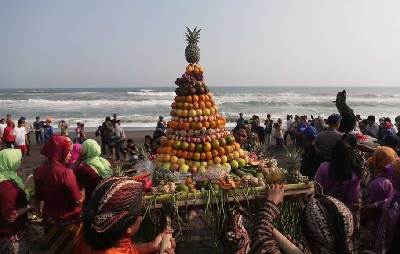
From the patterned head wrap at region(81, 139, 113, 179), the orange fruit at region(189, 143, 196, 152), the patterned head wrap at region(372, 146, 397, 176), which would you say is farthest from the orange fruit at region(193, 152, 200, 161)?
the patterned head wrap at region(372, 146, 397, 176)

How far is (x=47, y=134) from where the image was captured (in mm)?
16609

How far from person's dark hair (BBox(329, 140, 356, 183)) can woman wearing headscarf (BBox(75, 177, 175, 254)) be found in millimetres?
3306

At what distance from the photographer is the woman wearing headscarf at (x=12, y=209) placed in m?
4.06

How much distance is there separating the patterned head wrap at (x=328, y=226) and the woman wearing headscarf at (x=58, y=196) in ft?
10.0

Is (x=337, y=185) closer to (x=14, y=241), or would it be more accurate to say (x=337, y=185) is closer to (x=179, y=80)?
(x=179, y=80)

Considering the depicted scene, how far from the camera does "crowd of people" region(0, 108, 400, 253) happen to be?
2.10 metres

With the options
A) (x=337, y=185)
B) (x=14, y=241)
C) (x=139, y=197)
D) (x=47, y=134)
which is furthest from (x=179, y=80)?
(x=47, y=134)

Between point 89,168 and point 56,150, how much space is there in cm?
74

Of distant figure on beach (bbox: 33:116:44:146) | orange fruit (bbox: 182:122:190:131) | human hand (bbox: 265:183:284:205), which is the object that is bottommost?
distant figure on beach (bbox: 33:116:44:146)

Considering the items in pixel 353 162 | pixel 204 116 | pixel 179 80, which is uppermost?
pixel 179 80

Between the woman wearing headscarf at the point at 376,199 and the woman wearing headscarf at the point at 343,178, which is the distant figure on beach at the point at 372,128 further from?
the woman wearing headscarf at the point at 343,178

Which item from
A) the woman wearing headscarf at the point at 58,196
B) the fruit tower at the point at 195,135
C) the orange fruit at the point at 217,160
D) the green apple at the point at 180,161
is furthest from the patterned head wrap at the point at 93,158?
the orange fruit at the point at 217,160

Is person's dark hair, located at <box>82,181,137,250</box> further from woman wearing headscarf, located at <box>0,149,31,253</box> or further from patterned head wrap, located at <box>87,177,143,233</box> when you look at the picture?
woman wearing headscarf, located at <box>0,149,31,253</box>

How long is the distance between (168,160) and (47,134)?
13.2 metres
